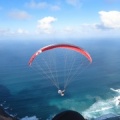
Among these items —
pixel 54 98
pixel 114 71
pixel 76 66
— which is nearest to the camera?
pixel 54 98

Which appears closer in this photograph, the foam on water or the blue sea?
the foam on water

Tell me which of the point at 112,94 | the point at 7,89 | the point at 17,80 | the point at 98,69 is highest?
the point at 98,69

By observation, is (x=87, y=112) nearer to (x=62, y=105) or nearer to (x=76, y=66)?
(x=62, y=105)

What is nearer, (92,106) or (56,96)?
(92,106)

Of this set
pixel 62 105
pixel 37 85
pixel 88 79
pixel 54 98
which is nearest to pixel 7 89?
pixel 37 85

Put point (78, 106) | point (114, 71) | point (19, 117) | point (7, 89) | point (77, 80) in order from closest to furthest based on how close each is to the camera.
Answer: point (19, 117), point (78, 106), point (7, 89), point (77, 80), point (114, 71)

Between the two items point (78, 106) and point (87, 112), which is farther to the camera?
point (78, 106)

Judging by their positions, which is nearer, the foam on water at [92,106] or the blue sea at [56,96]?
the foam on water at [92,106]

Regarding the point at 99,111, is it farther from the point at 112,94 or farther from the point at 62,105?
the point at 112,94

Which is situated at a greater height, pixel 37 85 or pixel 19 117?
pixel 37 85

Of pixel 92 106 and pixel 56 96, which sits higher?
pixel 56 96
